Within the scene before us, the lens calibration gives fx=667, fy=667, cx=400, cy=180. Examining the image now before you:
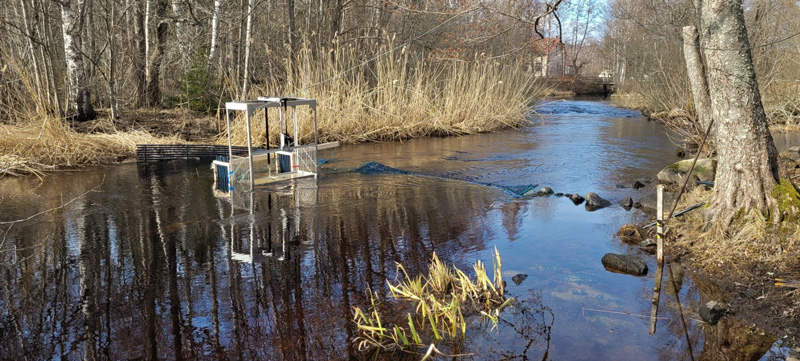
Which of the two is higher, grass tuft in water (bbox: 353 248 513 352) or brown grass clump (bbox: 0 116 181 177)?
brown grass clump (bbox: 0 116 181 177)

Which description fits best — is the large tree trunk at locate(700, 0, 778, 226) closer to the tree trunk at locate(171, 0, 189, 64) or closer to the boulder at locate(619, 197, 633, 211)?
the boulder at locate(619, 197, 633, 211)

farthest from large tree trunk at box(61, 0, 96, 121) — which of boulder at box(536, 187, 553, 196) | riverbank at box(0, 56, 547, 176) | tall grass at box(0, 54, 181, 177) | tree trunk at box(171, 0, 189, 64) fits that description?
boulder at box(536, 187, 553, 196)

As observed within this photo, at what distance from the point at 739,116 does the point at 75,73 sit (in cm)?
1179

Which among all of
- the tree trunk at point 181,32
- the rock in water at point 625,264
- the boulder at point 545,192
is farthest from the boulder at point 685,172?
the tree trunk at point 181,32

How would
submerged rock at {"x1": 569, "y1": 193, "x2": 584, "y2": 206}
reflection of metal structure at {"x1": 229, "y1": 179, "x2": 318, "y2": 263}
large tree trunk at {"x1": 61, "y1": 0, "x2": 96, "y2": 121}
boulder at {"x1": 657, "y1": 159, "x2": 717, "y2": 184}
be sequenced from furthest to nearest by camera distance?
large tree trunk at {"x1": 61, "y1": 0, "x2": 96, "y2": 121}
boulder at {"x1": 657, "y1": 159, "x2": 717, "y2": 184}
submerged rock at {"x1": 569, "y1": 193, "x2": 584, "y2": 206}
reflection of metal structure at {"x1": 229, "y1": 179, "x2": 318, "y2": 263}

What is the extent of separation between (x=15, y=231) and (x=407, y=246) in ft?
13.3

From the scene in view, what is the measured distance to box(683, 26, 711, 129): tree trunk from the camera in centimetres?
770

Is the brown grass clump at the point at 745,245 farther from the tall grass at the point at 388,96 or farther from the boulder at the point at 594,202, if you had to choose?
the tall grass at the point at 388,96

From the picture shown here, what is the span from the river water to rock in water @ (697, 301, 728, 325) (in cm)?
8

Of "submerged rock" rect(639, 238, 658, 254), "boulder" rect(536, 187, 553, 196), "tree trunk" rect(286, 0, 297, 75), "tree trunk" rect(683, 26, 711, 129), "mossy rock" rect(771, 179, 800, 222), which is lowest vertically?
"submerged rock" rect(639, 238, 658, 254)

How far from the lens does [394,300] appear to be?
4.88 m

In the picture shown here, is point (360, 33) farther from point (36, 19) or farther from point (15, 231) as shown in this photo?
point (15, 231)

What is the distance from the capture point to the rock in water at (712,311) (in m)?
4.52

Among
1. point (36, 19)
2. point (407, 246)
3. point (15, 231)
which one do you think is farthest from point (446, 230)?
point (36, 19)
